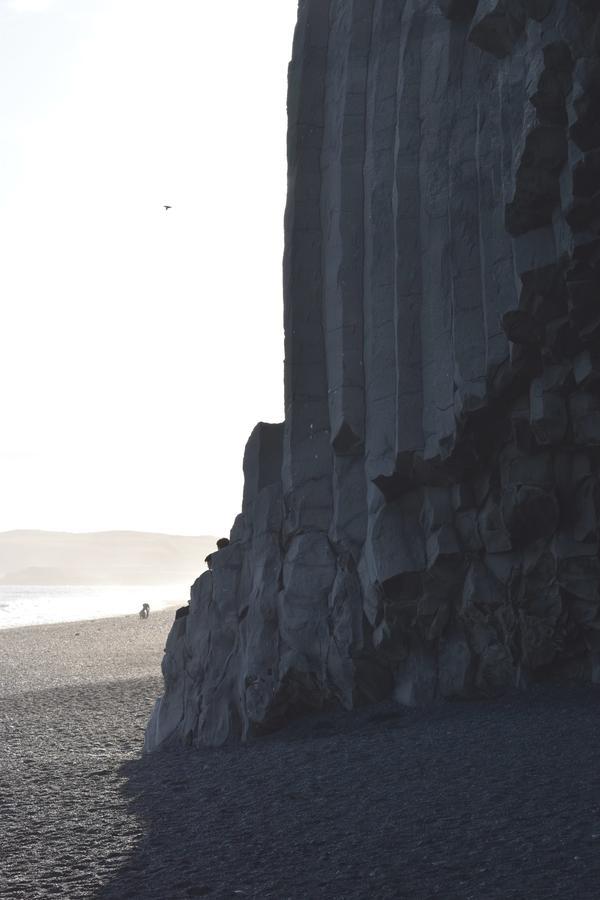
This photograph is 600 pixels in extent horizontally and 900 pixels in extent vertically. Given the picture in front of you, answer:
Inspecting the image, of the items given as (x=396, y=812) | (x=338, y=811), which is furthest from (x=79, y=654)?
(x=396, y=812)

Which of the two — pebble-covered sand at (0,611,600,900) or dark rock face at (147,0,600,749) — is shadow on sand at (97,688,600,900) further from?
dark rock face at (147,0,600,749)

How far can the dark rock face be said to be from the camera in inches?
439

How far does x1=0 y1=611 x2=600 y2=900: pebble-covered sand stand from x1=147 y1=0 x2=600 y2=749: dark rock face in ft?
2.91

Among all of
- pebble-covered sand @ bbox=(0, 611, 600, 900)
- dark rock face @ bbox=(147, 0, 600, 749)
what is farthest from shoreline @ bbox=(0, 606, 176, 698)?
pebble-covered sand @ bbox=(0, 611, 600, 900)

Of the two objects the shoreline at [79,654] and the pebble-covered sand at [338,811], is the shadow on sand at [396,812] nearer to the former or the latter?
the pebble-covered sand at [338,811]

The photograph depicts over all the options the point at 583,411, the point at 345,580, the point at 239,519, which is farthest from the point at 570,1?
the point at 239,519

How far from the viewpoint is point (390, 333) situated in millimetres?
13438

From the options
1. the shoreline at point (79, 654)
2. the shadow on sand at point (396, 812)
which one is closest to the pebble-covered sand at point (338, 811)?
the shadow on sand at point (396, 812)

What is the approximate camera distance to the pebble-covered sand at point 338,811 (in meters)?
6.49

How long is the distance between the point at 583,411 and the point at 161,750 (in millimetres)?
7485

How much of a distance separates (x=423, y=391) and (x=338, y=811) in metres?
6.10


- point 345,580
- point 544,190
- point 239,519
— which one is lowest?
point 345,580

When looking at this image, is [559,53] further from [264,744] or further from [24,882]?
[24,882]

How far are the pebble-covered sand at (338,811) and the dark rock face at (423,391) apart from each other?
89 cm
